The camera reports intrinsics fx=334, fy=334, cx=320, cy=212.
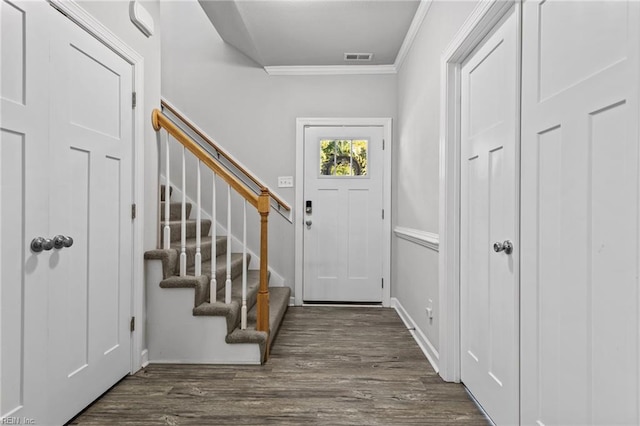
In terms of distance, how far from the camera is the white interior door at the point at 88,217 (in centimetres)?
147

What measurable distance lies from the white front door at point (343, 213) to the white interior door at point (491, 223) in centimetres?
167

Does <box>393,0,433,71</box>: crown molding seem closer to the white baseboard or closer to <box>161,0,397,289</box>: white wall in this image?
<box>161,0,397,289</box>: white wall

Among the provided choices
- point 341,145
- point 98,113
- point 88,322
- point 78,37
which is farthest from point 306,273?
point 78,37

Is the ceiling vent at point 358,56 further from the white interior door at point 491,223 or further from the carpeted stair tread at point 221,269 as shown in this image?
the carpeted stair tread at point 221,269

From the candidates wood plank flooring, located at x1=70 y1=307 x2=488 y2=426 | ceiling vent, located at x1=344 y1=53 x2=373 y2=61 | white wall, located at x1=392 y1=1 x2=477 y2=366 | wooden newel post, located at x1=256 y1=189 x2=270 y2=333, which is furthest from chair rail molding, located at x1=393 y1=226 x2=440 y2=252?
ceiling vent, located at x1=344 y1=53 x2=373 y2=61

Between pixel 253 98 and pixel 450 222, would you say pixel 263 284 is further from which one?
pixel 253 98

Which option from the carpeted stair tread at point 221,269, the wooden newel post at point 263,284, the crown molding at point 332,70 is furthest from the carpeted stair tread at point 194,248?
the crown molding at point 332,70

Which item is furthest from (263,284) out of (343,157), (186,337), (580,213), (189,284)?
(343,157)

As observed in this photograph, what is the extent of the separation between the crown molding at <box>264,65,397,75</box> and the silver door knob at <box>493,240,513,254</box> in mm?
2623

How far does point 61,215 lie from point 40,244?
0.18m

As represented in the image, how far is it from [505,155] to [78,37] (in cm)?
202

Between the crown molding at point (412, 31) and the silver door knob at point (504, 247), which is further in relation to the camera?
the crown molding at point (412, 31)

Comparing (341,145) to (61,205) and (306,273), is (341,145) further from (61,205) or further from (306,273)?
(61,205)

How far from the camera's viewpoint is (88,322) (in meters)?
1.65
